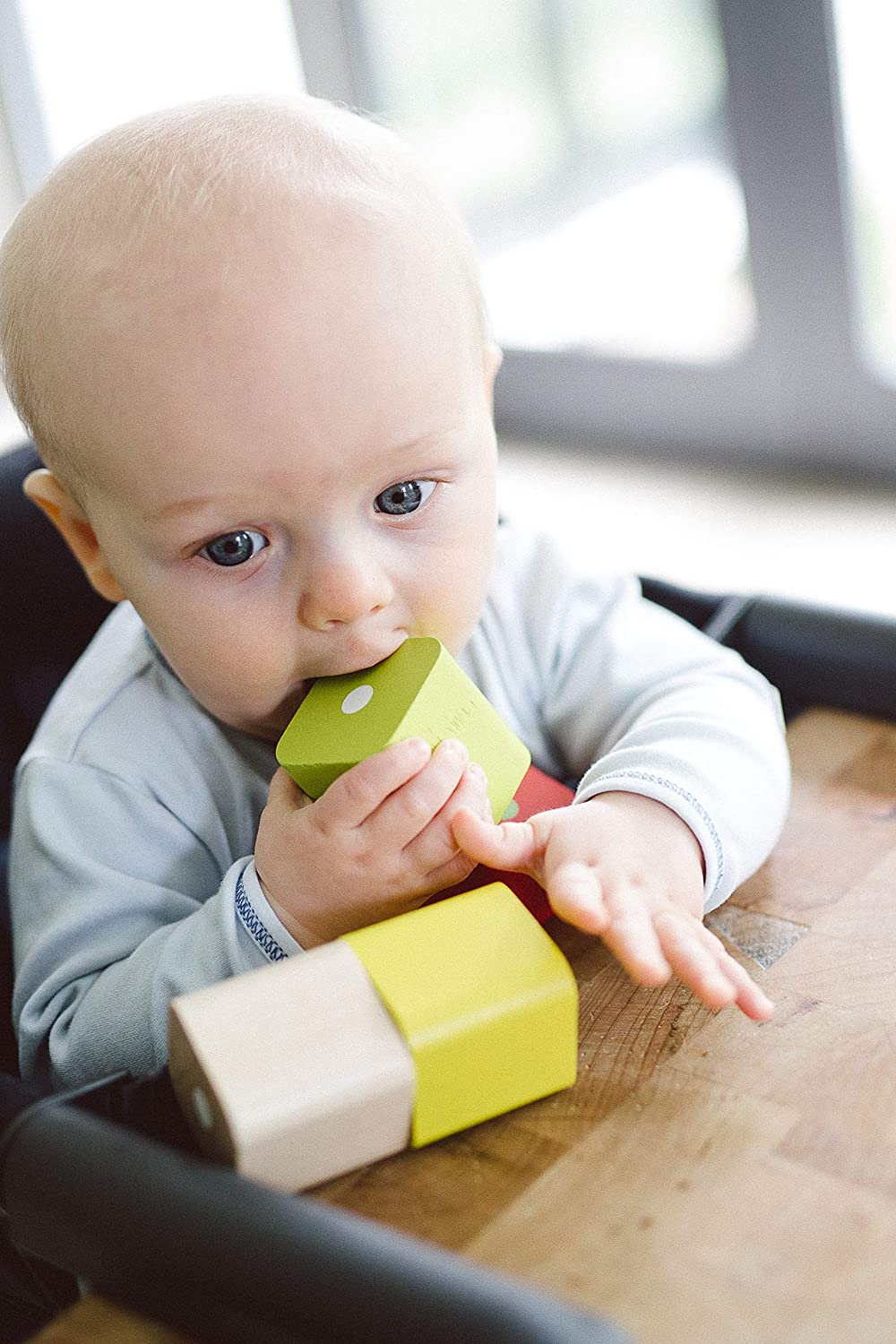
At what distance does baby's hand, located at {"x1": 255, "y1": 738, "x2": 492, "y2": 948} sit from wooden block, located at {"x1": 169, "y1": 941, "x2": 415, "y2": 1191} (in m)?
0.08

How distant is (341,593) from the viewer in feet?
1.89

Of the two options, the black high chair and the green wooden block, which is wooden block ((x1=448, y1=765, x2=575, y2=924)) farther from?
the black high chair

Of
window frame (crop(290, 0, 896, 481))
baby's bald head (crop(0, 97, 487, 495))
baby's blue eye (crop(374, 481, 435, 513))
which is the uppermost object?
baby's bald head (crop(0, 97, 487, 495))

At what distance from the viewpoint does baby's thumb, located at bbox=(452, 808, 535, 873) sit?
1.81ft

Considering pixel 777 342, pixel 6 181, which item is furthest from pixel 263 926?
pixel 6 181

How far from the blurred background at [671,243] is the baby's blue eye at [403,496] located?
2.09 ft

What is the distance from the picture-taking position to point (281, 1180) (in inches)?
17.9

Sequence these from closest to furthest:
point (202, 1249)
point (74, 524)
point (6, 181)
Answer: point (202, 1249)
point (74, 524)
point (6, 181)

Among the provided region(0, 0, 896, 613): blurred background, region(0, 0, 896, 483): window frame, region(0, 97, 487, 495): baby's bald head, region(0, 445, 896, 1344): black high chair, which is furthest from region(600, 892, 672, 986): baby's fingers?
region(0, 0, 896, 483): window frame

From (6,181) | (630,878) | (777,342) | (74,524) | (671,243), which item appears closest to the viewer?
(630,878)

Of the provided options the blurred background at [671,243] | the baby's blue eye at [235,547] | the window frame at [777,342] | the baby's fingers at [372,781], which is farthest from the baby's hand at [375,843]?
the window frame at [777,342]

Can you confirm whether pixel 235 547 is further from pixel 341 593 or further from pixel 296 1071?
pixel 296 1071

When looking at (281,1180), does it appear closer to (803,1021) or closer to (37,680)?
(803,1021)

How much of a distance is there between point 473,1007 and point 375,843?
107mm
